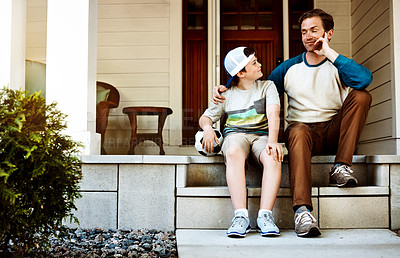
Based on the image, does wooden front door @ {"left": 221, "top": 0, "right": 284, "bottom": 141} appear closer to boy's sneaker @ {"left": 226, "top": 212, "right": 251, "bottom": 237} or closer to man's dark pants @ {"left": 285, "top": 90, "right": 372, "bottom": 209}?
man's dark pants @ {"left": 285, "top": 90, "right": 372, "bottom": 209}

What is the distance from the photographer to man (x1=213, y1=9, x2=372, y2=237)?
6.34 ft

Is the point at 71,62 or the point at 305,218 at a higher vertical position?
the point at 71,62

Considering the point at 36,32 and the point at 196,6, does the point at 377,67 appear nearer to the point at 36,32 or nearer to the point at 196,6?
the point at 196,6

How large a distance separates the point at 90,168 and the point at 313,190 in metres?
1.16

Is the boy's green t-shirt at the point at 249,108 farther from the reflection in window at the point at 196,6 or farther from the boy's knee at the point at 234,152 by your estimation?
the reflection in window at the point at 196,6

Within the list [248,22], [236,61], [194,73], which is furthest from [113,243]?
[248,22]

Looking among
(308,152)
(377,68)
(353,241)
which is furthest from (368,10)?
(353,241)

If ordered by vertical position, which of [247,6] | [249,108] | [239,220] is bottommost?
[239,220]

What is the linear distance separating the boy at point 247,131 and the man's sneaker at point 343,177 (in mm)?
342

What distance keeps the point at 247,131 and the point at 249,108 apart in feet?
0.40

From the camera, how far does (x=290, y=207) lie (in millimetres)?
2061

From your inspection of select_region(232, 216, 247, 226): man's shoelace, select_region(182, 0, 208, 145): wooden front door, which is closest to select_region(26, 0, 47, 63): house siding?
select_region(182, 0, 208, 145): wooden front door

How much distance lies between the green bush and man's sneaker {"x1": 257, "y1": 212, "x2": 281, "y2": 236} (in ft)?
A: 2.73

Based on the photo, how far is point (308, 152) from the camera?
195cm
